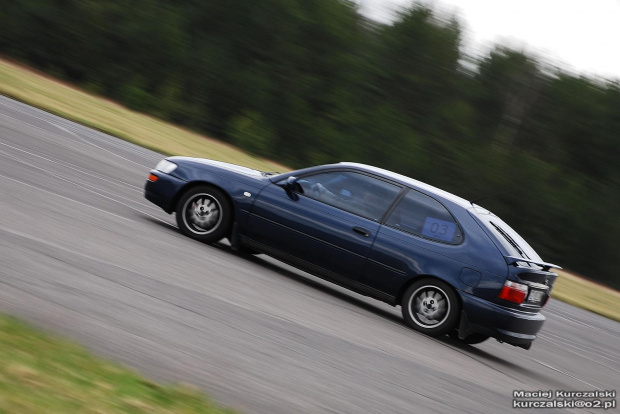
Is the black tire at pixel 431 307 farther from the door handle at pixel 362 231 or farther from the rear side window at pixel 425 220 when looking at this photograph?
the door handle at pixel 362 231

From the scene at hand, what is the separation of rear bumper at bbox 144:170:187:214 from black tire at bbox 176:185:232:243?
0.12 m

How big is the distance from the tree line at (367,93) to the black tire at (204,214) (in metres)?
33.7

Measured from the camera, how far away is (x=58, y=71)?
4703 cm

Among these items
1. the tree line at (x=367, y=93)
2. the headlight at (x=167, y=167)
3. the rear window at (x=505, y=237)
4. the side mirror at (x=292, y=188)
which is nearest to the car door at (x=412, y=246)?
the rear window at (x=505, y=237)

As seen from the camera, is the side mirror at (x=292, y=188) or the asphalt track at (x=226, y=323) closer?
the asphalt track at (x=226, y=323)

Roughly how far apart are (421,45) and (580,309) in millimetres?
34223

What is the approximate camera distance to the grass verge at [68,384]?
14.3 feet

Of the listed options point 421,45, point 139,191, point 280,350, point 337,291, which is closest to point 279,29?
point 421,45

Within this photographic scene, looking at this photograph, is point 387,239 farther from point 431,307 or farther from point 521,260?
point 521,260

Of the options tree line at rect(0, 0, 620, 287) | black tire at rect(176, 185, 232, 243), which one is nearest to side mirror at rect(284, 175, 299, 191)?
black tire at rect(176, 185, 232, 243)

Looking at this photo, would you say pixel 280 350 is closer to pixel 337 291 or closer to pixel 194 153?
pixel 337 291

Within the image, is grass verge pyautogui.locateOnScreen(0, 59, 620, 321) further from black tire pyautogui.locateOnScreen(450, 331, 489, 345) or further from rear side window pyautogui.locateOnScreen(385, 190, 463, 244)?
rear side window pyautogui.locateOnScreen(385, 190, 463, 244)

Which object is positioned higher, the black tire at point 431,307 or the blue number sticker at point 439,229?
the blue number sticker at point 439,229

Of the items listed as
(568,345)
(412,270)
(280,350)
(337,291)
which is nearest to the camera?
(280,350)
